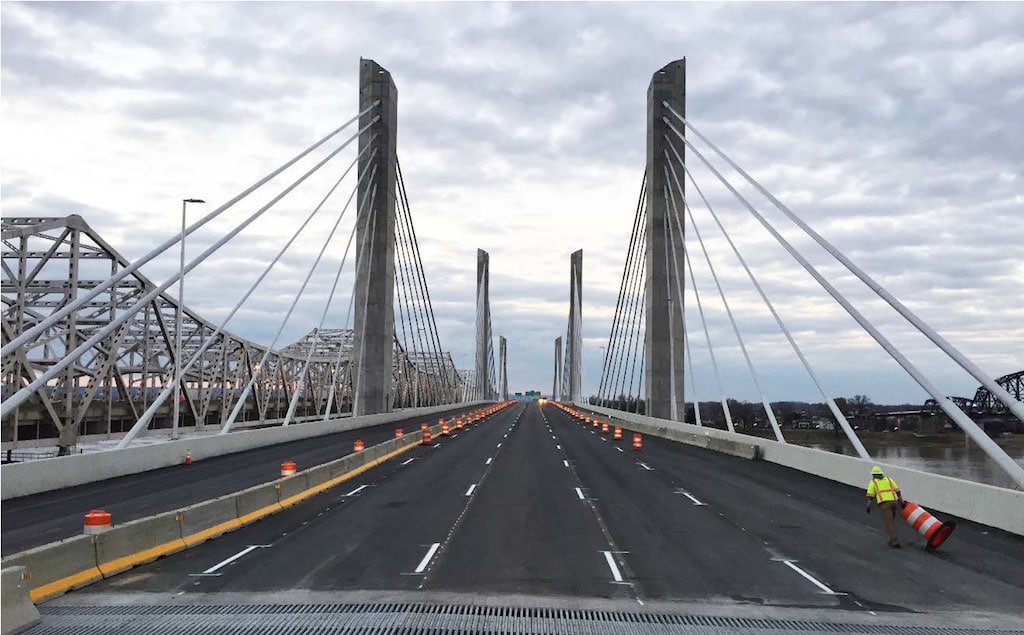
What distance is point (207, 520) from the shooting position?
15.1 meters

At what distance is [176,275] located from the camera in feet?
92.2

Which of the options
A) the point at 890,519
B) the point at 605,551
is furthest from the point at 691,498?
the point at 605,551

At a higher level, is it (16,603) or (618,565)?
(16,603)

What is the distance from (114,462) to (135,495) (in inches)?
210

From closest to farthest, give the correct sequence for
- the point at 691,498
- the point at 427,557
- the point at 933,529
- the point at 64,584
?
the point at 64,584 → the point at 427,557 → the point at 933,529 → the point at 691,498

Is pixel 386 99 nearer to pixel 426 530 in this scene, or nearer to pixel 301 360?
pixel 426 530

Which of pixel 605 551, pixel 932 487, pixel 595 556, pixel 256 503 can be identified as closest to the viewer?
pixel 595 556

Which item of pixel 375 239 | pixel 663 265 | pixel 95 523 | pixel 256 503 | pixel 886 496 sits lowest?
pixel 256 503

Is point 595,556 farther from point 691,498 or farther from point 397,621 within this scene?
point 691,498

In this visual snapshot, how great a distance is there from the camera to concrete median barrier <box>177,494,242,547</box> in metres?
14.2

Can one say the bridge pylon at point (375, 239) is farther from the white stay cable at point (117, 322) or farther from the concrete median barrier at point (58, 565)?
the concrete median barrier at point (58, 565)

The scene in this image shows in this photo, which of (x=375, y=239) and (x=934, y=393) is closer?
(x=934, y=393)

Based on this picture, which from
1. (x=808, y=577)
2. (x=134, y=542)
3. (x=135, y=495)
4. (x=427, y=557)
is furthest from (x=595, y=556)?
(x=135, y=495)

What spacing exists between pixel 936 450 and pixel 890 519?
289ft
